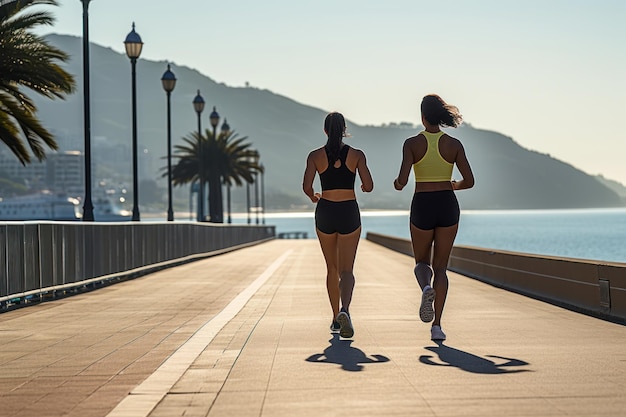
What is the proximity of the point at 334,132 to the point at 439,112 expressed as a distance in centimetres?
99

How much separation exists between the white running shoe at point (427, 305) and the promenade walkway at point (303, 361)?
0.26 metres

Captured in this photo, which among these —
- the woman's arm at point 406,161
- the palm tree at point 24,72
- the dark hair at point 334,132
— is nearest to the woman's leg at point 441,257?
the woman's arm at point 406,161

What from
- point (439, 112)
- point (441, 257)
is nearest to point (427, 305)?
point (441, 257)

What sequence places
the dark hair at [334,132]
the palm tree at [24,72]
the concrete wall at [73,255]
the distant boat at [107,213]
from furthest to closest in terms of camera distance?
the distant boat at [107,213] < the palm tree at [24,72] < the concrete wall at [73,255] < the dark hair at [334,132]

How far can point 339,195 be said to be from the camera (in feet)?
36.7

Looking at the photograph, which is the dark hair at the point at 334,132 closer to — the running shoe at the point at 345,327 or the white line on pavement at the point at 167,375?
the running shoe at the point at 345,327

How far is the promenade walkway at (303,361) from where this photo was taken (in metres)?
7.31

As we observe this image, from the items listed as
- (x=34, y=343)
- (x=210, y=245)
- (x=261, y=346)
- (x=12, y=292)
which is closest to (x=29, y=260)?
(x=12, y=292)

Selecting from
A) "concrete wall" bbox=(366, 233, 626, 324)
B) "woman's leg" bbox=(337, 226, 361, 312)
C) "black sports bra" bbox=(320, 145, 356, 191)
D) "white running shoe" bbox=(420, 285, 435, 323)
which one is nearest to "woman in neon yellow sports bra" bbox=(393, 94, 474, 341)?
"white running shoe" bbox=(420, 285, 435, 323)

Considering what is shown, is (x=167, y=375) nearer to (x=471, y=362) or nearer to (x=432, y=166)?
(x=471, y=362)

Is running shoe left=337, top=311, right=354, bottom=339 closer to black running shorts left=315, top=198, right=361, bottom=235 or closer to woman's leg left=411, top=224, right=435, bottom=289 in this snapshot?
woman's leg left=411, top=224, right=435, bottom=289

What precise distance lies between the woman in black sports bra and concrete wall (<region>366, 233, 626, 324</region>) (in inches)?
143

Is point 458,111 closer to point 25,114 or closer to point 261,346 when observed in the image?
point 261,346

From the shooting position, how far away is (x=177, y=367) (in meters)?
9.21
